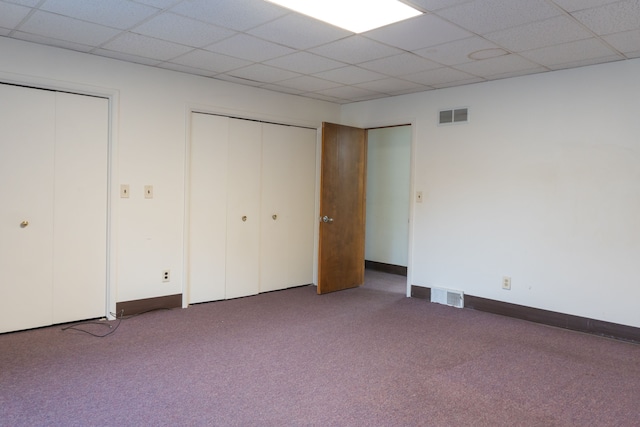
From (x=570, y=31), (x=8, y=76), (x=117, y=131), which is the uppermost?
(x=570, y=31)

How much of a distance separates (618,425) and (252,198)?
392cm

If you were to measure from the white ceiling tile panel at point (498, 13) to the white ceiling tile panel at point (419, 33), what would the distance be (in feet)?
0.34

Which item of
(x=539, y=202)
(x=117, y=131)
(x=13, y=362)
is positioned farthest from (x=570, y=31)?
(x=13, y=362)

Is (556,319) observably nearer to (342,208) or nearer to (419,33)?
(342,208)

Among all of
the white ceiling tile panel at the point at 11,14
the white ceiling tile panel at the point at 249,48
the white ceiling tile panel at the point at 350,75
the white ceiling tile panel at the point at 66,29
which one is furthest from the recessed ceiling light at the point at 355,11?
the white ceiling tile panel at the point at 11,14

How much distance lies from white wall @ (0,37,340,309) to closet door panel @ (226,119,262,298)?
44 centimetres

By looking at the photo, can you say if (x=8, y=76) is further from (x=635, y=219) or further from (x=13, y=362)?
(x=635, y=219)

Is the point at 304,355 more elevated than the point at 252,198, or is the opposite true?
the point at 252,198

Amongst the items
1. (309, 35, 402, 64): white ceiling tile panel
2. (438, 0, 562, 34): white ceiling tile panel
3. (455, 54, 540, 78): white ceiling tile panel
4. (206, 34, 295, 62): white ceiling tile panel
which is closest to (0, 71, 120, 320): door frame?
(206, 34, 295, 62): white ceiling tile panel

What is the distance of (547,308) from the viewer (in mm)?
4293

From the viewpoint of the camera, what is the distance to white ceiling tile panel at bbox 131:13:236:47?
3.10 metres

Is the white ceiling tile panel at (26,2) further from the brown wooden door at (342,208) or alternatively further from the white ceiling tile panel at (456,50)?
the brown wooden door at (342,208)

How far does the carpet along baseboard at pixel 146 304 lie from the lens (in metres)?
4.24

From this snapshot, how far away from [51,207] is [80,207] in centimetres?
23
